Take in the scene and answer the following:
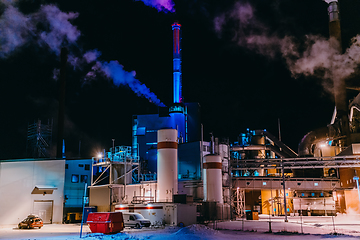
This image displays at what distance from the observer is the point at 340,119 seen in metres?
59.2

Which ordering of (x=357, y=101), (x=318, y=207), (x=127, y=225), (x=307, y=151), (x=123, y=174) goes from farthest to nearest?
(x=307, y=151) < (x=357, y=101) < (x=318, y=207) < (x=123, y=174) < (x=127, y=225)

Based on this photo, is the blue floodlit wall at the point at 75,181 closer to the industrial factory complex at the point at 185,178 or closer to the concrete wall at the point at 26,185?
the industrial factory complex at the point at 185,178

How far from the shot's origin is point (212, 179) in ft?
143

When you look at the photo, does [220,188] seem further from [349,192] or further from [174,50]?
[174,50]

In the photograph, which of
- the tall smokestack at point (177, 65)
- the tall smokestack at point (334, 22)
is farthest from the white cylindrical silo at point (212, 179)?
the tall smokestack at point (334, 22)

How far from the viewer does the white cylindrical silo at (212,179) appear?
43.2 meters

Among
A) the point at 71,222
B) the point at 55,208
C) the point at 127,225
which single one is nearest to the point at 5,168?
the point at 55,208

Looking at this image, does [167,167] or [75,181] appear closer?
[167,167]

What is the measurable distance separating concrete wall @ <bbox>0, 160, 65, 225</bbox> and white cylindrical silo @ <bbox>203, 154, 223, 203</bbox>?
19.0 metres

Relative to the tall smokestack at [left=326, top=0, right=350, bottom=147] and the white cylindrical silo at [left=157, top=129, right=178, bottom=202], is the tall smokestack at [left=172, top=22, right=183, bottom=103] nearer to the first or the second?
the tall smokestack at [left=326, top=0, right=350, bottom=147]

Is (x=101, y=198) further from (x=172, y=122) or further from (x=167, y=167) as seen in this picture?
(x=172, y=122)

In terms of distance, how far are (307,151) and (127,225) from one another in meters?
41.0

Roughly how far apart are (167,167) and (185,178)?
15109mm

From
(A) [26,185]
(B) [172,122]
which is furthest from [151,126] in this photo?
(A) [26,185]
